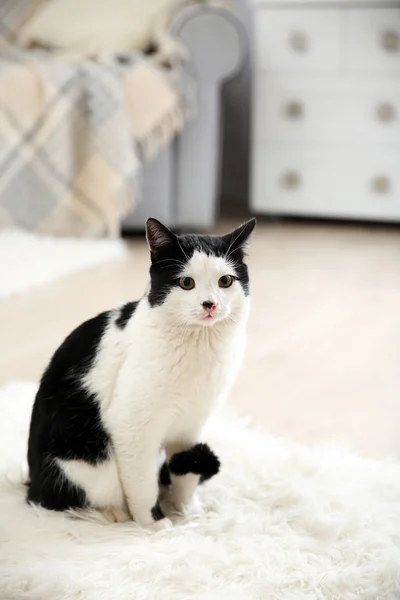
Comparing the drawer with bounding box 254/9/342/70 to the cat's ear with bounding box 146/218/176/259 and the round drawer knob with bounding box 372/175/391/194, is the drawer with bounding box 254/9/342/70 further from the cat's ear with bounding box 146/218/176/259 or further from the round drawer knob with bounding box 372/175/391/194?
the cat's ear with bounding box 146/218/176/259

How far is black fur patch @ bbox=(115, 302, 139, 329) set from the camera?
108 centimetres

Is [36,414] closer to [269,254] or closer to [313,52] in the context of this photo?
[269,254]

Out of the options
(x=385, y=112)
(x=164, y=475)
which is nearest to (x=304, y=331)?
(x=164, y=475)

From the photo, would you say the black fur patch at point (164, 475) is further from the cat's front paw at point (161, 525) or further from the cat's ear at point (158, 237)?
the cat's ear at point (158, 237)

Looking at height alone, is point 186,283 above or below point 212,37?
below

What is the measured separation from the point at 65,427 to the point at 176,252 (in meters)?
0.28

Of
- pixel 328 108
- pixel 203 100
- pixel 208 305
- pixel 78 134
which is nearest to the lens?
pixel 208 305

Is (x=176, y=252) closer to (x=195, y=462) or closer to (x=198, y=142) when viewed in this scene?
(x=195, y=462)

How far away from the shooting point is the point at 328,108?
125 inches

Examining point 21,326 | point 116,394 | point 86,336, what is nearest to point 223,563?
point 116,394

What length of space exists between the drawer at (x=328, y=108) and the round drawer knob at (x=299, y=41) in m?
0.11

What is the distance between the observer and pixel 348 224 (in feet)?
11.2

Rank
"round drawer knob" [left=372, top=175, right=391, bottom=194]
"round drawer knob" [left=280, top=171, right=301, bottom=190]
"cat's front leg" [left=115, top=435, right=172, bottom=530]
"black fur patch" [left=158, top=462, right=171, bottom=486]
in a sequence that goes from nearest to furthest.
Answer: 1. "cat's front leg" [left=115, top=435, right=172, bottom=530]
2. "black fur patch" [left=158, top=462, right=171, bottom=486]
3. "round drawer knob" [left=372, top=175, right=391, bottom=194]
4. "round drawer knob" [left=280, top=171, right=301, bottom=190]

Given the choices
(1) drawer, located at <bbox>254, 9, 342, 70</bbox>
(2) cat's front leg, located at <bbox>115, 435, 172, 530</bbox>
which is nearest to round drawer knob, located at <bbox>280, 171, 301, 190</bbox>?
(1) drawer, located at <bbox>254, 9, 342, 70</bbox>
